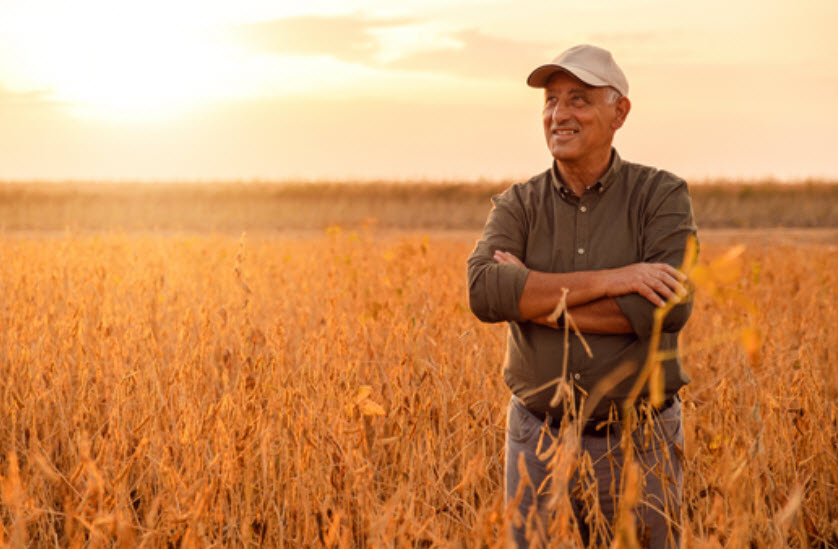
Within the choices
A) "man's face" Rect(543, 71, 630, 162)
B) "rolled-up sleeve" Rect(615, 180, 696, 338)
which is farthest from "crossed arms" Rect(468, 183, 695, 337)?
"man's face" Rect(543, 71, 630, 162)

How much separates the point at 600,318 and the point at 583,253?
239 millimetres

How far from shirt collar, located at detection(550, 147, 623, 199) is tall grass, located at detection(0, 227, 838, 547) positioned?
2.30ft

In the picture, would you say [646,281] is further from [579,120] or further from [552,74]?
[552,74]

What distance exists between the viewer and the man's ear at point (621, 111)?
2324 mm

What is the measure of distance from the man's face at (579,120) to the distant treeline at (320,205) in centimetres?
2073

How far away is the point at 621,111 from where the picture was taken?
92.6 inches

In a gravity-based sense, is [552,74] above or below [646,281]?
above

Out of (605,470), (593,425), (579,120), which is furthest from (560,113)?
(605,470)

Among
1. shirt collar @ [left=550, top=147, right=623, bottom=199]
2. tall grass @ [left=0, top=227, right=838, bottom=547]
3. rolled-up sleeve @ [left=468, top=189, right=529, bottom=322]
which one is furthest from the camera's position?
shirt collar @ [left=550, top=147, right=623, bottom=199]

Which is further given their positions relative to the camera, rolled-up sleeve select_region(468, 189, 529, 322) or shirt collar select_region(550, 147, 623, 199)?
shirt collar select_region(550, 147, 623, 199)

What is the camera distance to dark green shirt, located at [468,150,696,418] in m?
2.13

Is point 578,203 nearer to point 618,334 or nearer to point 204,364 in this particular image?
point 618,334

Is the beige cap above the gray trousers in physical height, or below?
above

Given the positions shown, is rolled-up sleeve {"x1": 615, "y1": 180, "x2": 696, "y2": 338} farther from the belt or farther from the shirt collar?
the belt
